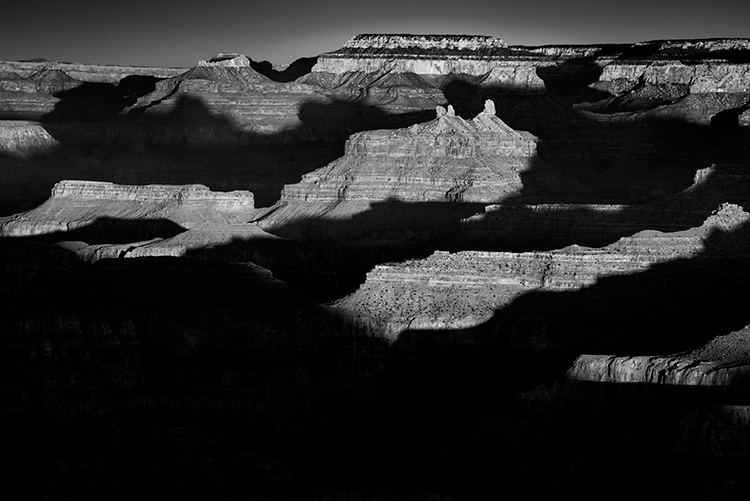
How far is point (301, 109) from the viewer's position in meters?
166

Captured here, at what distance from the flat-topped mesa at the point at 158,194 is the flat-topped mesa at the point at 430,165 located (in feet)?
10.2

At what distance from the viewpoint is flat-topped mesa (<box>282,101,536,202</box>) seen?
125875 mm

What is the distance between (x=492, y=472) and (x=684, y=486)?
23.7ft

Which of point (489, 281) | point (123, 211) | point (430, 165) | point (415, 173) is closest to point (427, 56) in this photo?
point (430, 165)

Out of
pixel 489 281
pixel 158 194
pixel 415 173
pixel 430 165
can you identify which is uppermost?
pixel 430 165

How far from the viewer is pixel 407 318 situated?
86.3 metres

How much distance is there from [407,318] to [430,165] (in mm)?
42860

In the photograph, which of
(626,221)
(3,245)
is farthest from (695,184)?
(3,245)

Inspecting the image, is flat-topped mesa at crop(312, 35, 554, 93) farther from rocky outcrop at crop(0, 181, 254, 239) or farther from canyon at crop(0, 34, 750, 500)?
rocky outcrop at crop(0, 181, 254, 239)

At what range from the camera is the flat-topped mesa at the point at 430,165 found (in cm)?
12588

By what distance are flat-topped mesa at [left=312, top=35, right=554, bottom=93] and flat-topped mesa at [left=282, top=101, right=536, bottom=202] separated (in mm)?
38904

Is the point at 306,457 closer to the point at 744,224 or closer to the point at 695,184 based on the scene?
the point at 744,224

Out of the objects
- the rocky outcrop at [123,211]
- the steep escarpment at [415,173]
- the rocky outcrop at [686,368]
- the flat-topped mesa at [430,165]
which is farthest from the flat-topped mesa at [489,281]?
the flat-topped mesa at [430,165]

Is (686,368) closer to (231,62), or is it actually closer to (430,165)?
(430,165)
